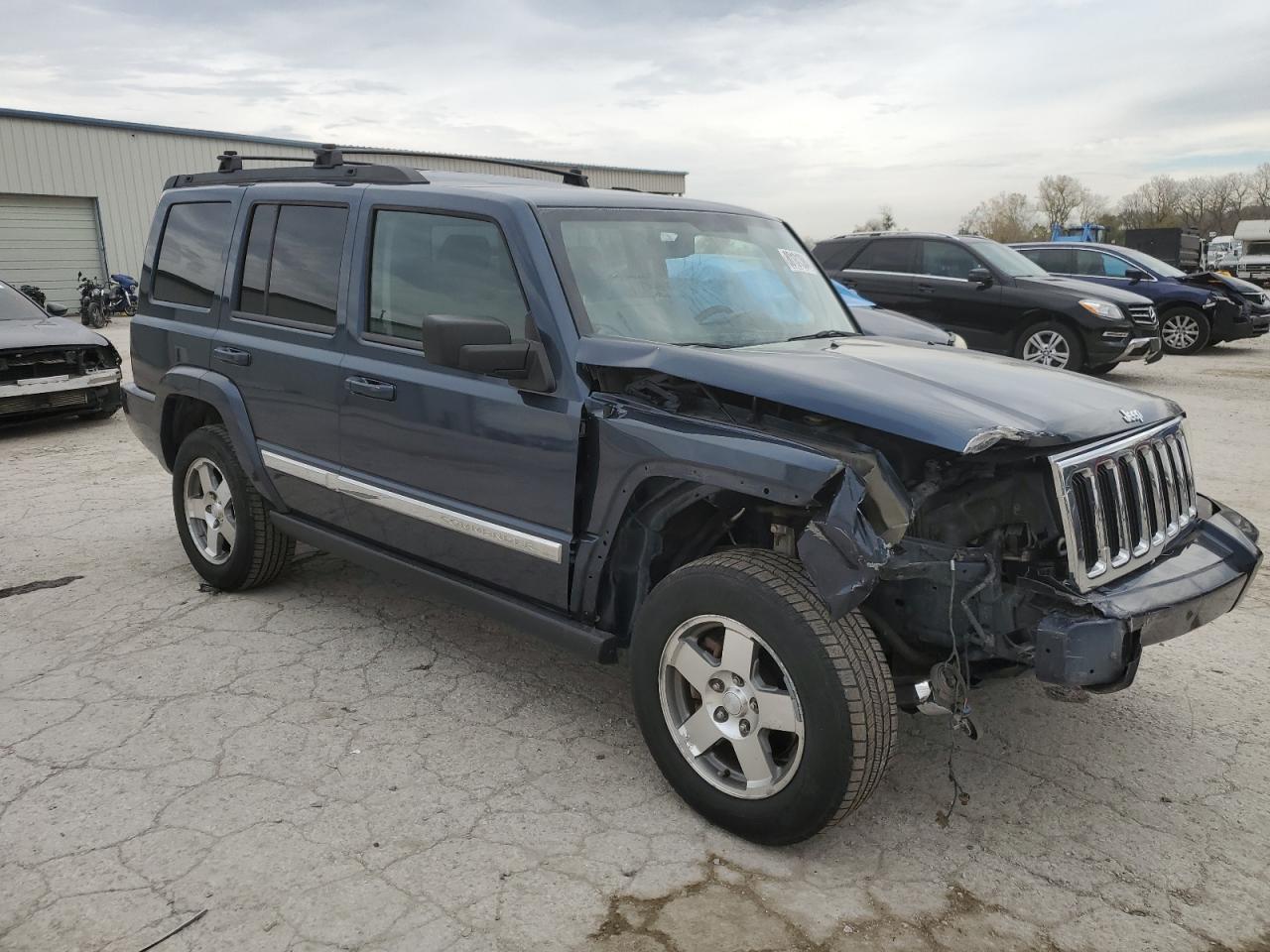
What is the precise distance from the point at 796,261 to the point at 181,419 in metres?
3.15

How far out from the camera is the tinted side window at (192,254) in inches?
188

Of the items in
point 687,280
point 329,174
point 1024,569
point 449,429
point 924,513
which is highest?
point 329,174

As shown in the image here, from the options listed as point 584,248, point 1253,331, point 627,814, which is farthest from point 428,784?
point 1253,331

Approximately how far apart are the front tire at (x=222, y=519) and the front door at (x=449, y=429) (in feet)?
2.81

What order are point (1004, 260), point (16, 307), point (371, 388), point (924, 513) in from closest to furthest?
1. point (924, 513)
2. point (371, 388)
3. point (16, 307)
4. point (1004, 260)

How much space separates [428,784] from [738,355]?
1.66 m

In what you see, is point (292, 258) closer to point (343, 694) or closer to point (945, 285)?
point (343, 694)

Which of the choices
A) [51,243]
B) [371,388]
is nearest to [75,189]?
[51,243]

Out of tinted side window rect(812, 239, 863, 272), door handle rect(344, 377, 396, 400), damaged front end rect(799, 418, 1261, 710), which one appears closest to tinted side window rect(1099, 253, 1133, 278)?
tinted side window rect(812, 239, 863, 272)

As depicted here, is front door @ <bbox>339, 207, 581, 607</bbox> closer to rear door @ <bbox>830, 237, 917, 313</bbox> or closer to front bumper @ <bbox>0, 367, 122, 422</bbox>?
front bumper @ <bbox>0, 367, 122, 422</bbox>

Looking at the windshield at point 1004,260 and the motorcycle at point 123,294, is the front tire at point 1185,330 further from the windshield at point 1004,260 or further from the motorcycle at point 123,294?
the motorcycle at point 123,294

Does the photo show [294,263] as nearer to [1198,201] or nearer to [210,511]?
[210,511]

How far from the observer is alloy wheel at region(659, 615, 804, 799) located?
283 centimetres

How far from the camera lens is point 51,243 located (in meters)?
24.8
